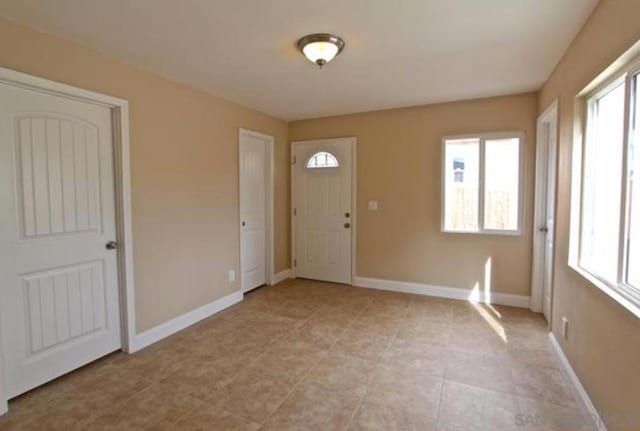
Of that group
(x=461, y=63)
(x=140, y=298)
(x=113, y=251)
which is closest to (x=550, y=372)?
(x=461, y=63)

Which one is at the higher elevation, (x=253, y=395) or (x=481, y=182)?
(x=481, y=182)

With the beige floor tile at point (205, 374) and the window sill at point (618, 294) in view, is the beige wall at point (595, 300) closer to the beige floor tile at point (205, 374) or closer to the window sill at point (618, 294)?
the window sill at point (618, 294)

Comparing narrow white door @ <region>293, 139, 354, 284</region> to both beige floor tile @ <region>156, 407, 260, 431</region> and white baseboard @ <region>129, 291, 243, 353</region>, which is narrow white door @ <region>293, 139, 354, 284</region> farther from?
beige floor tile @ <region>156, 407, 260, 431</region>

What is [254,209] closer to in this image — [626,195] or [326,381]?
[326,381]

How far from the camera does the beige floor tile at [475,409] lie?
1893 millimetres

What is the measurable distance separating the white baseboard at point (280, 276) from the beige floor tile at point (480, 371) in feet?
8.89

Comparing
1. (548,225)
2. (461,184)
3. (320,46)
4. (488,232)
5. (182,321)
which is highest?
(320,46)

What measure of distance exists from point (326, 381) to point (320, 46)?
2405 millimetres

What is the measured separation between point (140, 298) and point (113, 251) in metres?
0.49

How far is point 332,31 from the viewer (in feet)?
7.32

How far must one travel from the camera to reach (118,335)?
109 inches

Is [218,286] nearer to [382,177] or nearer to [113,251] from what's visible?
[113,251]

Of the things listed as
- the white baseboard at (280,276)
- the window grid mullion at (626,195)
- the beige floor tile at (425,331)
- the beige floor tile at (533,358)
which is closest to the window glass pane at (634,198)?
the window grid mullion at (626,195)

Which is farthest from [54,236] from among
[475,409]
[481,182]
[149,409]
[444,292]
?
[481,182]
